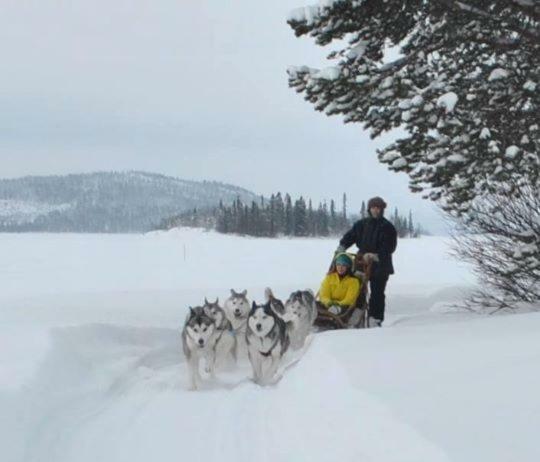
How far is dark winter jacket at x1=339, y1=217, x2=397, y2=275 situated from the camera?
959 centimetres

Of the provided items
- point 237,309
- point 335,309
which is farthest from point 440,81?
point 237,309

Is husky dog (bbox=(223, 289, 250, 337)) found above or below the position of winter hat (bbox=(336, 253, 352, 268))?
below

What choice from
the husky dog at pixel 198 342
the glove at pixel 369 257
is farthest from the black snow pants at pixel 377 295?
the husky dog at pixel 198 342

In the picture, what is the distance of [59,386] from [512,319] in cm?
443

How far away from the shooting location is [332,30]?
24.4 feet

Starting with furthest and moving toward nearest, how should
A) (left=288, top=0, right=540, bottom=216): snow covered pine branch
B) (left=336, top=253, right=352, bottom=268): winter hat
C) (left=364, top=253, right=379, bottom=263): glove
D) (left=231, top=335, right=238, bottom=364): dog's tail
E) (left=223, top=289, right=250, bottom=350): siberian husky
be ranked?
(left=223, top=289, right=250, bottom=350): siberian husky, (left=364, top=253, right=379, bottom=263): glove, (left=336, top=253, right=352, bottom=268): winter hat, (left=231, top=335, right=238, bottom=364): dog's tail, (left=288, top=0, right=540, bottom=216): snow covered pine branch

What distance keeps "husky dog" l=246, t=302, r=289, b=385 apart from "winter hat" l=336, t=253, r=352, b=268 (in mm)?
1351

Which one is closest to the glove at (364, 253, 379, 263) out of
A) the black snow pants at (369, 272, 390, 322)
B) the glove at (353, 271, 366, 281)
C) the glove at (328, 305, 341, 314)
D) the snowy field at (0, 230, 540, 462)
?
the glove at (353, 271, 366, 281)

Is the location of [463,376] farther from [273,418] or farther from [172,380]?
[172,380]

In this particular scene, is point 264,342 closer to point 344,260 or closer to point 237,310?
point 344,260

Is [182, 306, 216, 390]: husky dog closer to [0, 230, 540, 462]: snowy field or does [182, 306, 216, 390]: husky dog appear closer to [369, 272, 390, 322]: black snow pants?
[0, 230, 540, 462]: snowy field

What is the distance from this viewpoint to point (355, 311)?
902 cm

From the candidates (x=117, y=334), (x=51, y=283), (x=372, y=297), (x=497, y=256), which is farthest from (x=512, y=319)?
(x=51, y=283)

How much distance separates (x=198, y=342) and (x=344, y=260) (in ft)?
8.17
